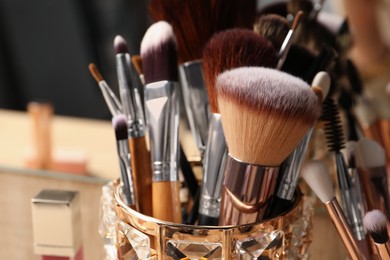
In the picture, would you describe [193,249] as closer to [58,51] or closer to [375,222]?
[375,222]

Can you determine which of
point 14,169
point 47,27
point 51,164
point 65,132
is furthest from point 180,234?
point 47,27

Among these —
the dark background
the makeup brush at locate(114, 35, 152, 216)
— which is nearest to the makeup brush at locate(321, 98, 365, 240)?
the makeup brush at locate(114, 35, 152, 216)

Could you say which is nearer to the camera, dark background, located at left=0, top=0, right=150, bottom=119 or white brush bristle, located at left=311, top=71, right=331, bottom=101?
white brush bristle, located at left=311, top=71, right=331, bottom=101

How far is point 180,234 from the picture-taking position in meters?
0.28

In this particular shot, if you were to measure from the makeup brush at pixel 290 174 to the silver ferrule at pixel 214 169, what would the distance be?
3cm

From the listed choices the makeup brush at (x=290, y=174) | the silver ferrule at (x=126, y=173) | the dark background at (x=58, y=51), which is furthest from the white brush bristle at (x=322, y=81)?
the dark background at (x=58, y=51)

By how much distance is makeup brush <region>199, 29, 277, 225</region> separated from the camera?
293 mm

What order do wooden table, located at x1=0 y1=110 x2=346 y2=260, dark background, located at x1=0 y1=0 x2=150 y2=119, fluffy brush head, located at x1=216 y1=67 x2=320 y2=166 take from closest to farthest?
fluffy brush head, located at x1=216 y1=67 x2=320 y2=166, wooden table, located at x1=0 y1=110 x2=346 y2=260, dark background, located at x1=0 y1=0 x2=150 y2=119

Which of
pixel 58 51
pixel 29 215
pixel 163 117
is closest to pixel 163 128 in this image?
pixel 163 117

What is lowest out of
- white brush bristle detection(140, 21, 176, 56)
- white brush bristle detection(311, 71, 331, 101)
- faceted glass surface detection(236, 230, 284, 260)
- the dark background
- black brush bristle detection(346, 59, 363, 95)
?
faceted glass surface detection(236, 230, 284, 260)

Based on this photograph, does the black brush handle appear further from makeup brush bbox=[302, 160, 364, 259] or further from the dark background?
the dark background

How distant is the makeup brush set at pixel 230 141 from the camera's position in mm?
273

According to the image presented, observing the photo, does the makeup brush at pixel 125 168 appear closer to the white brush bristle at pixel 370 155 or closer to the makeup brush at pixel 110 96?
the makeup brush at pixel 110 96

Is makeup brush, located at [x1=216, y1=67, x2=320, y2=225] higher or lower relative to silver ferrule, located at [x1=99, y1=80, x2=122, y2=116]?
lower
